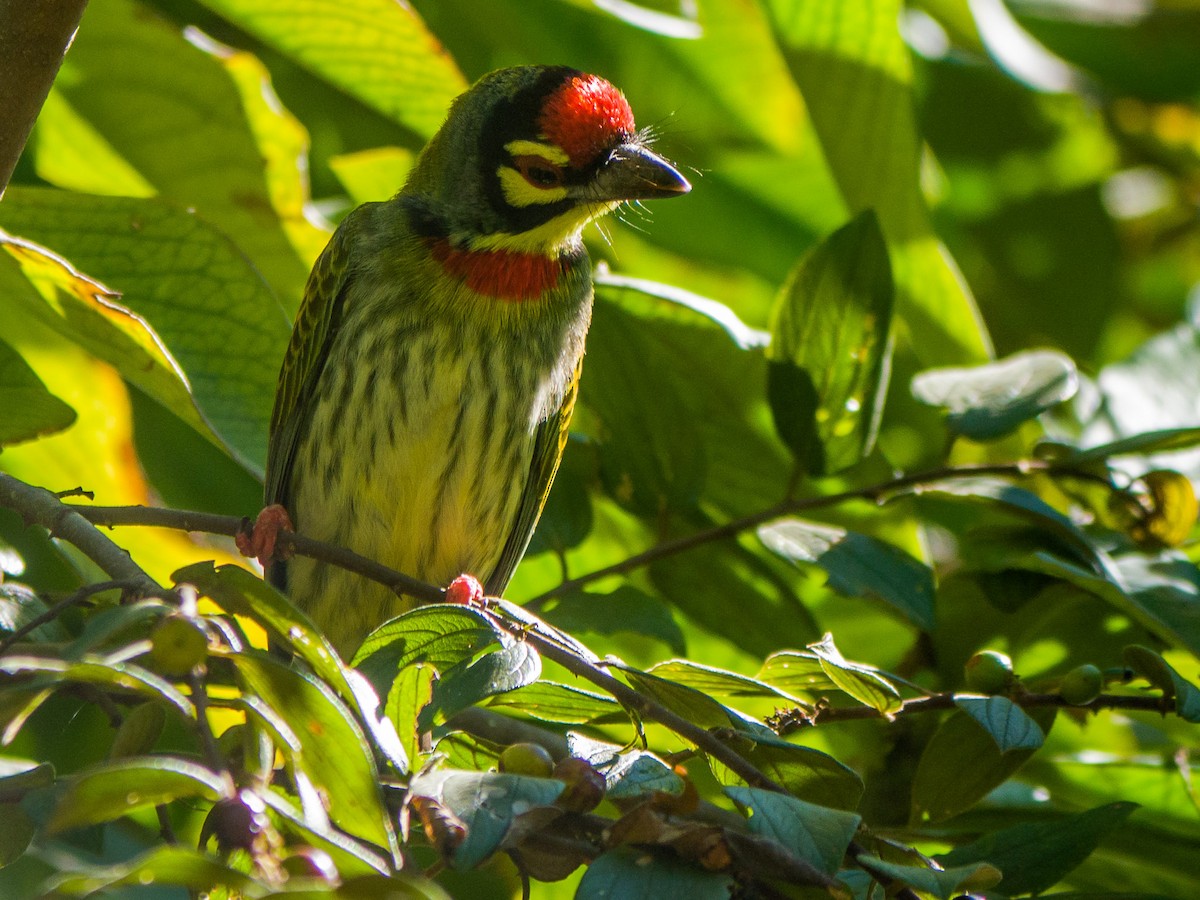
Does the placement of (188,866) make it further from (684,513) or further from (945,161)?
(945,161)

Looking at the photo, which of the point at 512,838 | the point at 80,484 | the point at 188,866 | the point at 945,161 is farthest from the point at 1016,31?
the point at 188,866

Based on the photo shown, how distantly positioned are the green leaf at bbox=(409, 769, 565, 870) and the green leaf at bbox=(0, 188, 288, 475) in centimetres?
114

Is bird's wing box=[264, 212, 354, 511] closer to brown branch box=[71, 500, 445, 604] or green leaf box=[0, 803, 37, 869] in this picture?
brown branch box=[71, 500, 445, 604]

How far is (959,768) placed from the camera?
6.30 feet

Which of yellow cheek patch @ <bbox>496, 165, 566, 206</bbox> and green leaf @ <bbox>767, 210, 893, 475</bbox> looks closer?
green leaf @ <bbox>767, 210, 893, 475</bbox>

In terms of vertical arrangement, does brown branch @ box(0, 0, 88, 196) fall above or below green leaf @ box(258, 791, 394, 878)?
above

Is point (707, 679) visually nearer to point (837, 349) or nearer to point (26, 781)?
point (26, 781)

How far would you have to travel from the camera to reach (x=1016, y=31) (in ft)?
12.8

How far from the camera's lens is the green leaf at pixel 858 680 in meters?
1.69

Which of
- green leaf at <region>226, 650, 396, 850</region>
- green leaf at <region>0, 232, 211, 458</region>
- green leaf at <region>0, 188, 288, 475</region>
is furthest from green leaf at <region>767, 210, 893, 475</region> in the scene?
green leaf at <region>226, 650, 396, 850</region>

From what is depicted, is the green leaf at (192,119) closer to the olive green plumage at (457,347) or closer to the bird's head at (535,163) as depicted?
the olive green plumage at (457,347)

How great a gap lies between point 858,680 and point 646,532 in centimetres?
118

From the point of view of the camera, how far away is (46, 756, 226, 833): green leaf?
1046mm

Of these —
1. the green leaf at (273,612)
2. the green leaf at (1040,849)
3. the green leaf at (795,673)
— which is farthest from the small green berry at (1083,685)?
the green leaf at (273,612)
